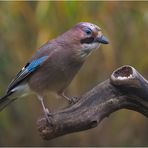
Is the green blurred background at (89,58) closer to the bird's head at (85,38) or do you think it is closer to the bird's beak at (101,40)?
the bird's head at (85,38)

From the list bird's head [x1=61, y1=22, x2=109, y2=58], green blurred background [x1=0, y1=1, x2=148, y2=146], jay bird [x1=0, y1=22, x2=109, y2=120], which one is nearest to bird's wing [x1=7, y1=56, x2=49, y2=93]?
jay bird [x1=0, y1=22, x2=109, y2=120]

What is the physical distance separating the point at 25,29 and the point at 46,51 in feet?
4.21

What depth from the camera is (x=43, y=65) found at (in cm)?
361

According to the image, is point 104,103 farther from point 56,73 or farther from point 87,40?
point 56,73

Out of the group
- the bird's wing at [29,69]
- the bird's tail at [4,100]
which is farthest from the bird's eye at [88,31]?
the bird's tail at [4,100]

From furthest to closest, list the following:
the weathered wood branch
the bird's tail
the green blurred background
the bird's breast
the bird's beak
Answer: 1. the green blurred background
2. the bird's tail
3. the bird's breast
4. the bird's beak
5. the weathered wood branch

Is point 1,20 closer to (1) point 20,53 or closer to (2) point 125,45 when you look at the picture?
(1) point 20,53

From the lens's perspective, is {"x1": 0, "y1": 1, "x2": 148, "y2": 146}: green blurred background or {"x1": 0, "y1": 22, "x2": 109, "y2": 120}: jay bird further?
{"x1": 0, "y1": 1, "x2": 148, "y2": 146}: green blurred background

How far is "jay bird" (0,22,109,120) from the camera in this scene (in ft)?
11.0

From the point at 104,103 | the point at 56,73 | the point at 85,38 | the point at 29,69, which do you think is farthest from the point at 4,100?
the point at 104,103

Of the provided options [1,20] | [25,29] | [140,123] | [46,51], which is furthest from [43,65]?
[140,123]

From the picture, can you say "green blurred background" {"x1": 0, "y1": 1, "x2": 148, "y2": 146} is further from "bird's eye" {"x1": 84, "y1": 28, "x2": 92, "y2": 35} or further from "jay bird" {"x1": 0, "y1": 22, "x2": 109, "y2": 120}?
"bird's eye" {"x1": 84, "y1": 28, "x2": 92, "y2": 35}

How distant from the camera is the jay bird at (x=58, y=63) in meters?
3.35

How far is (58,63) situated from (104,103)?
0.73 m
